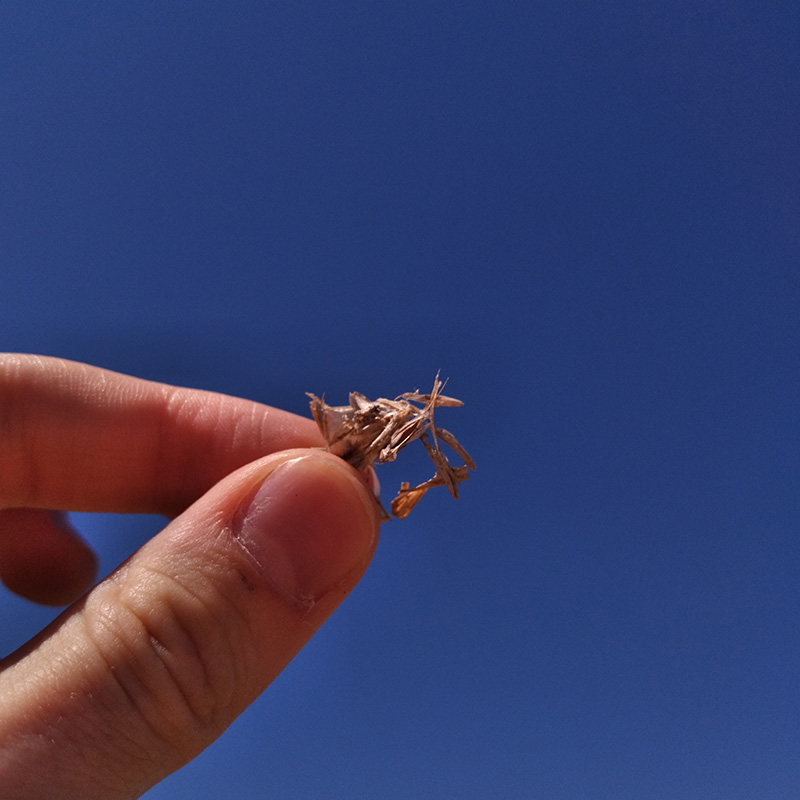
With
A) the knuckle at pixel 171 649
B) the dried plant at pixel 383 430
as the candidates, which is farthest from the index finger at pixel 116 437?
the knuckle at pixel 171 649

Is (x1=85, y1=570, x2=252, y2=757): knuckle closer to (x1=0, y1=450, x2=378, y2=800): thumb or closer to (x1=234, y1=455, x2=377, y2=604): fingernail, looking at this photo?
(x1=0, y1=450, x2=378, y2=800): thumb

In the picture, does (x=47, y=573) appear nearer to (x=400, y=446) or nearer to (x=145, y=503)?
(x=145, y=503)

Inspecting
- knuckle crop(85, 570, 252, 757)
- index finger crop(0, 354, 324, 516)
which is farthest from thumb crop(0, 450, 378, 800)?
index finger crop(0, 354, 324, 516)

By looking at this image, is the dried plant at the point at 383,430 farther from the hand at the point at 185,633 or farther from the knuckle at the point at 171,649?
the knuckle at the point at 171,649

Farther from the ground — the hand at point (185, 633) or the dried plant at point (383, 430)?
the dried plant at point (383, 430)

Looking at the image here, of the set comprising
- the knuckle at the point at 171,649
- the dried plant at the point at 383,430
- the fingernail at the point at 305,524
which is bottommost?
the knuckle at the point at 171,649

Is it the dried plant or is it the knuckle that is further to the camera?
the dried plant

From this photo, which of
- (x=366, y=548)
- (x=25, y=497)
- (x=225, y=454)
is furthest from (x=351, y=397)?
(x=25, y=497)
